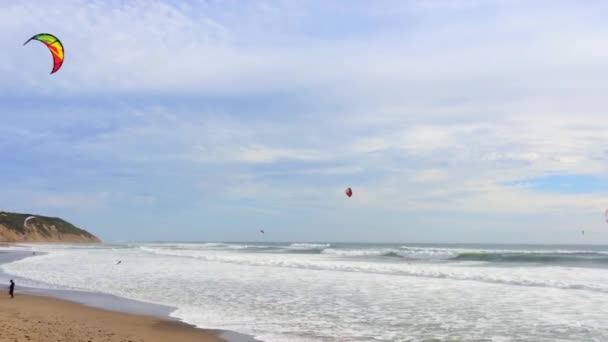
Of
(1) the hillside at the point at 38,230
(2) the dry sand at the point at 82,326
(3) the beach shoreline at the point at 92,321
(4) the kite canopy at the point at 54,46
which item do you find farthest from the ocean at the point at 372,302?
(1) the hillside at the point at 38,230

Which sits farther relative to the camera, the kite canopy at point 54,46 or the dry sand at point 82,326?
the kite canopy at point 54,46

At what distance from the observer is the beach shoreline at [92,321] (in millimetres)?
8625

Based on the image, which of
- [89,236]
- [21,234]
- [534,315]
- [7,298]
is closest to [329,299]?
[534,315]

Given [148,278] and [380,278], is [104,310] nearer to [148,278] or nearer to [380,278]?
[148,278]

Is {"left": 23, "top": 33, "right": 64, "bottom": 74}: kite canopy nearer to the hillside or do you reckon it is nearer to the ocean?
the ocean

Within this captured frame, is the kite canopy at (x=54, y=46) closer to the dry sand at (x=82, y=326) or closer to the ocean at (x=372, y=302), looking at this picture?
the dry sand at (x=82, y=326)

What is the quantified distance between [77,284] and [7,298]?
4.31 meters

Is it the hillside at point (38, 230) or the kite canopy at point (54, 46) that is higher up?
the kite canopy at point (54, 46)

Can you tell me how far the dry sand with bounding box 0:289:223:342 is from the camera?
8.35 m

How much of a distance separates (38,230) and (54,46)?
8544 cm

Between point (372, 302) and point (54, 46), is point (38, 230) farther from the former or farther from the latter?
point (372, 302)

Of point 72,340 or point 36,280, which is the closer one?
point 72,340

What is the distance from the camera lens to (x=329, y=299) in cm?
1363

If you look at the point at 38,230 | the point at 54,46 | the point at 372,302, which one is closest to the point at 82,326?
the point at 54,46
